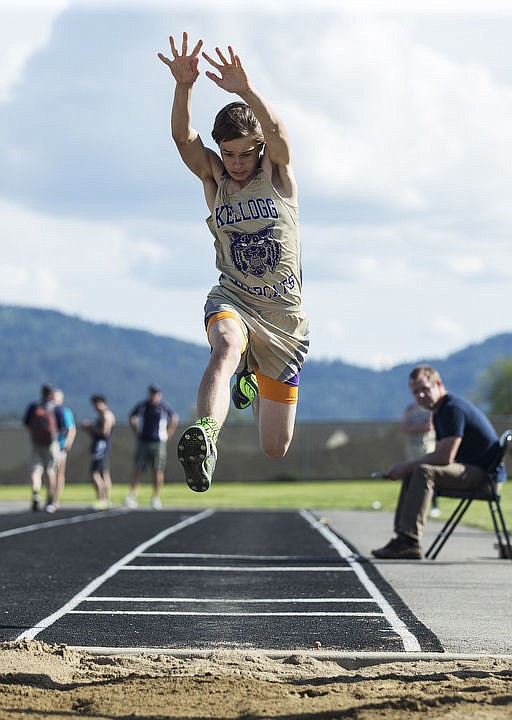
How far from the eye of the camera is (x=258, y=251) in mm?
5914

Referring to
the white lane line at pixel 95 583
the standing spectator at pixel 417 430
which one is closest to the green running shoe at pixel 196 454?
the white lane line at pixel 95 583

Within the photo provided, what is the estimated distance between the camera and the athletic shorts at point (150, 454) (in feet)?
67.8

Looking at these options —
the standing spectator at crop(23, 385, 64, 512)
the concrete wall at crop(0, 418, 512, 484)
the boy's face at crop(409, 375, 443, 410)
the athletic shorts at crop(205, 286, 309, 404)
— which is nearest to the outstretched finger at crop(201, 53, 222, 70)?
the athletic shorts at crop(205, 286, 309, 404)

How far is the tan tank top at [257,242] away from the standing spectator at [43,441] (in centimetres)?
1362

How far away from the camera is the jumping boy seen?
5.82 meters

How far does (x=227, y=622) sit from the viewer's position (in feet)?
20.7

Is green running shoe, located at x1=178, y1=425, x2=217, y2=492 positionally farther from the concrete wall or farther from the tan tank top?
the concrete wall

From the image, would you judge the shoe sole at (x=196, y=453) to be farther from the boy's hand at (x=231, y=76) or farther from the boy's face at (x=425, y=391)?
the boy's face at (x=425, y=391)

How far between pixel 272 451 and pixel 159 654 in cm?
149

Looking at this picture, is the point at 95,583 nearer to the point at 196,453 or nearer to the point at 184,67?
the point at 196,453

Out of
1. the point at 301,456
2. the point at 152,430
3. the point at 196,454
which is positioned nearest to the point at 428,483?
the point at 196,454

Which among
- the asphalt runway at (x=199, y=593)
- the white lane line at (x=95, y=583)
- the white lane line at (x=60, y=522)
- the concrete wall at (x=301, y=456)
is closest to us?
the asphalt runway at (x=199, y=593)

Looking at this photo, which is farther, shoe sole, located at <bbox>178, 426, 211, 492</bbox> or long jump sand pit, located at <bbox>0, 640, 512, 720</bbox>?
shoe sole, located at <bbox>178, 426, 211, 492</bbox>

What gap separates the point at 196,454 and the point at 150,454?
15.9 m
